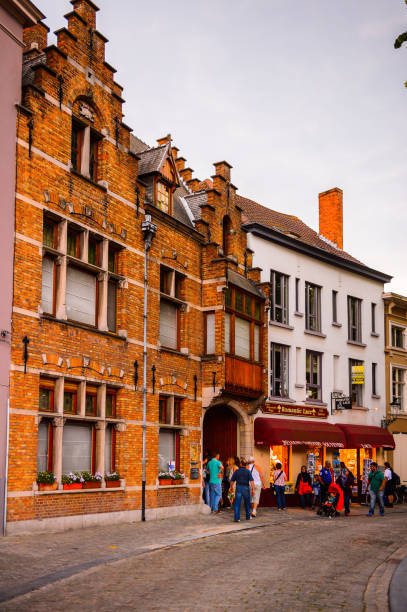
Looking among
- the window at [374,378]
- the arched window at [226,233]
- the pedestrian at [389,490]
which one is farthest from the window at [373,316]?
the arched window at [226,233]

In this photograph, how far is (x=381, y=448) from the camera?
31.9 m

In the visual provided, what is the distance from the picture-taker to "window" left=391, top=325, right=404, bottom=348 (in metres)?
34.8

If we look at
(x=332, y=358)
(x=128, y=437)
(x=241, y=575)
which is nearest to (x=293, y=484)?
(x=332, y=358)

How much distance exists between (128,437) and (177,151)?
588 inches

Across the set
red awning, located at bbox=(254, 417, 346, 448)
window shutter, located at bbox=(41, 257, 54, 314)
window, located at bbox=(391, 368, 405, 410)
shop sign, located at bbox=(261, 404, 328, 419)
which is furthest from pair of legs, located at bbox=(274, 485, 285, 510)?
window, located at bbox=(391, 368, 405, 410)

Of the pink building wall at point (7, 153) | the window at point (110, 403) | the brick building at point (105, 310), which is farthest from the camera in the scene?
the window at point (110, 403)

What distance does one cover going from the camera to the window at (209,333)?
22005 millimetres

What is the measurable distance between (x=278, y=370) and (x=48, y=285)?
12.9 metres

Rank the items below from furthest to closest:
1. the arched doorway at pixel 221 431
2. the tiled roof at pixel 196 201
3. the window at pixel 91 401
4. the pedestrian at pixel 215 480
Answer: the arched doorway at pixel 221 431
the tiled roof at pixel 196 201
the pedestrian at pixel 215 480
the window at pixel 91 401

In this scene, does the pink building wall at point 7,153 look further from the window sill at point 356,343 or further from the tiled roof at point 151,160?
the window sill at point 356,343

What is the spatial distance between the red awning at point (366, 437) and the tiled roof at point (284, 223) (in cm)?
745

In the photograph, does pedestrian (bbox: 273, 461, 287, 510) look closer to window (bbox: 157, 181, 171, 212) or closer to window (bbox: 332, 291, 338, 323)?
window (bbox: 157, 181, 171, 212)

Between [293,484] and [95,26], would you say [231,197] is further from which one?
[293,484]

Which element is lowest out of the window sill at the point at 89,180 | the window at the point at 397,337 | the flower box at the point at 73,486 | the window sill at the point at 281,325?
the flower box at the point at 73,486
